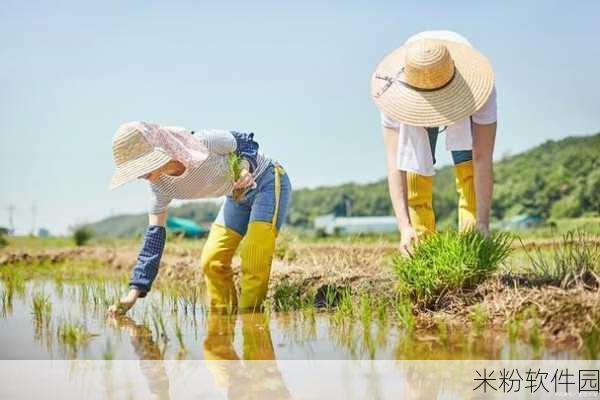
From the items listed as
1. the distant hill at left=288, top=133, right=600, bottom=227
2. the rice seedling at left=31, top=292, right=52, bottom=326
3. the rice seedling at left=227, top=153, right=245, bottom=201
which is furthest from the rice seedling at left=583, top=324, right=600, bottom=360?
the distant hill at left=288, top=133, right=600, bottom=227

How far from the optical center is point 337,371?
2.82m

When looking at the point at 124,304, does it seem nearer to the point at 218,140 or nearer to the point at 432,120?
the point at 218,140

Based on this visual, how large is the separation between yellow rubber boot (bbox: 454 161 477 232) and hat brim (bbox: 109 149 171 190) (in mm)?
1707

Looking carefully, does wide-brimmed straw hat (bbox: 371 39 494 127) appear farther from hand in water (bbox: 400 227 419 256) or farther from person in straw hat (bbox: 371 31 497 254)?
hand in water (bbox: 400 227 419 256)

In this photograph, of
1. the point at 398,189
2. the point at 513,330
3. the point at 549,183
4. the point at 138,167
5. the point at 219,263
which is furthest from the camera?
the point at 549,183

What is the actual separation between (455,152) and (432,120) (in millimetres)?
520

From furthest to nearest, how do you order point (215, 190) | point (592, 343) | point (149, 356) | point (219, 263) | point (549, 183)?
point (549, 183), point (219, 263), point (215, 190), point (149, 356), point (592, 343)

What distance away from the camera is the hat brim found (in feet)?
13.1

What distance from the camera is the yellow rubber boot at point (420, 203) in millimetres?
4523

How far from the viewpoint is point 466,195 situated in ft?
14.8

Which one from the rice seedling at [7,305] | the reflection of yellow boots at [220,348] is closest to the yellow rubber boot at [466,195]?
the reflection of yellow boots at [220,348]

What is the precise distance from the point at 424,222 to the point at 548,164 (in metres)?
24.4

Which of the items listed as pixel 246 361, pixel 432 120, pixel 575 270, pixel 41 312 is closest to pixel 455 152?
pixel 432 120

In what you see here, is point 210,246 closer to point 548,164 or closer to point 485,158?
point 485,158
